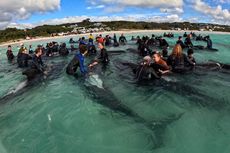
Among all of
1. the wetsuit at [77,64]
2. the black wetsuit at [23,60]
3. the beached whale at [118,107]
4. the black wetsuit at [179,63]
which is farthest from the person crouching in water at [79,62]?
the black wetsuit at [23,60]

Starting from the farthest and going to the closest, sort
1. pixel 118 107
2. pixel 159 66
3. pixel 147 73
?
1. pixel 159 66
2. pixel 147 73
3. pixel 118 107

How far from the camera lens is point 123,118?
8.85 metres

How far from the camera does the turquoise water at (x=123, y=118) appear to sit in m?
7.35

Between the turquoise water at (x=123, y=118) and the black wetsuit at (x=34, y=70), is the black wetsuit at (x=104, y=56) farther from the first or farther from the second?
the black wetsuit at (x=34, y=70)

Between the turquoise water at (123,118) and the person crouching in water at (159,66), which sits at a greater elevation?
the person crouching in water at (159,66)

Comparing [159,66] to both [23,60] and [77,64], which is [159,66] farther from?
[23,60]

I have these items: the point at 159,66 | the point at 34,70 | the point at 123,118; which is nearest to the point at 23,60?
the point at 34,70

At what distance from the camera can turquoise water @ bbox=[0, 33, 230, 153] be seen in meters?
7.35

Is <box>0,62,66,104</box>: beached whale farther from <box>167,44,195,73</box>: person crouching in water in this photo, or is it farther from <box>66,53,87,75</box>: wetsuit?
<box>167,44,195,73</box>: person crouching in water

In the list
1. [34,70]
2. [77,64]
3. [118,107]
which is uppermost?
[77,64]

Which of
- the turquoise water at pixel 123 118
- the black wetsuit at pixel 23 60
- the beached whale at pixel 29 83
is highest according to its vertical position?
the black wetsuit at pixel 23 60

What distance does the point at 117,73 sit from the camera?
51.0 feet

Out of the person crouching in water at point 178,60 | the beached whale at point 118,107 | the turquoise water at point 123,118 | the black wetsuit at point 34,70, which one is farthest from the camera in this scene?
the black wetsuit at point 34,70

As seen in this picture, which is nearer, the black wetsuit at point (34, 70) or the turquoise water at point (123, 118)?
the turquoise water at point (123, 118)
